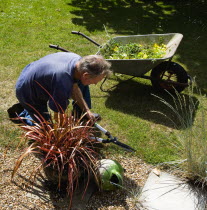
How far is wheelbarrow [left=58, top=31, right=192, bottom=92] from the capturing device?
4.08 metres

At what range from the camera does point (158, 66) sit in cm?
450

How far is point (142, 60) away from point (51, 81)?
1.66m

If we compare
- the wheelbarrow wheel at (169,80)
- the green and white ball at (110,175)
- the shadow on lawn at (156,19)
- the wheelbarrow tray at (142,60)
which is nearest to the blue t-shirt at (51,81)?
the green and white ball at (110,175)

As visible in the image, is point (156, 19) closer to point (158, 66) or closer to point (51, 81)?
point (158, 66)

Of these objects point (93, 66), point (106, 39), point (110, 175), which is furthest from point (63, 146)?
point (106, 39)

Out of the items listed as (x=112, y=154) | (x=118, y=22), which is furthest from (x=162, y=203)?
(x=118, y=22)

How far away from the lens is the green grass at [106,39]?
12.7 feet

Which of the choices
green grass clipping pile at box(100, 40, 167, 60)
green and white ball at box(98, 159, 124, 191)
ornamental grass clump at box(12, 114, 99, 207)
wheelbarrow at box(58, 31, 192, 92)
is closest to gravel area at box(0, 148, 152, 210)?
green and white ball at box(98, 159, 124, 191)

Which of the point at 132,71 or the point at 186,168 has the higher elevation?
the point at 132,71

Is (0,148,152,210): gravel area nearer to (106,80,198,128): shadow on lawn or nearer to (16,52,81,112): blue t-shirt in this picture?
(16,52,81,112): blue t-shirt

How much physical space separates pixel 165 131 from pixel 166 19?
5029mm

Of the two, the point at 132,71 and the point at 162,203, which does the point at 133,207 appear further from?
the point at 132,71

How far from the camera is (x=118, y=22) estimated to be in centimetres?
774

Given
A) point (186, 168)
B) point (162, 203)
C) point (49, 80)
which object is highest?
point (49, 80)
